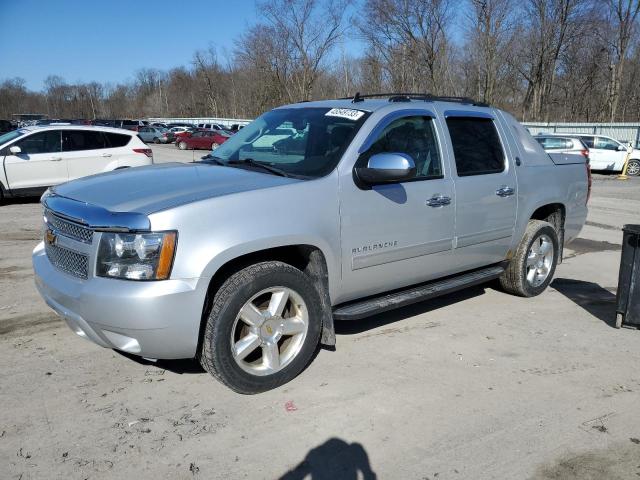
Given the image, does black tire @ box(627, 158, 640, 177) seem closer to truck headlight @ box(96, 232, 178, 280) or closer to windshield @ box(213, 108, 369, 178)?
windshield @ box(213, 108, 369, 178)

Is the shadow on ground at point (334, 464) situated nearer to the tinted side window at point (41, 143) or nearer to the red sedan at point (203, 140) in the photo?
the tinted side window at point (41, 143)

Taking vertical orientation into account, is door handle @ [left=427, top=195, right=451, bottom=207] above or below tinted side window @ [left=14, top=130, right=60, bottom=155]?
below

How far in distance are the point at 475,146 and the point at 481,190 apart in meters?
0.42

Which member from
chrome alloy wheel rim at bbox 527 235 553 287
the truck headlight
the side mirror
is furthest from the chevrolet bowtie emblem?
chrome alloy wheel rim at bbox 527 235 553 287

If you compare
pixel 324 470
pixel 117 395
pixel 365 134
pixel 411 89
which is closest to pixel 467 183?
pixel 365 134

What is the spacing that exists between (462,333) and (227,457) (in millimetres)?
2498

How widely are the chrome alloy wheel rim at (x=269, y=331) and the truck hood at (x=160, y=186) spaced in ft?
2.29

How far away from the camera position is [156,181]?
11.8 feet

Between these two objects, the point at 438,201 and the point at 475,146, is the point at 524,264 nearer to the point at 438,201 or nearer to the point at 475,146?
the point at 475,146

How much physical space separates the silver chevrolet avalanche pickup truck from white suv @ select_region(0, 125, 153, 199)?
824 centimetres

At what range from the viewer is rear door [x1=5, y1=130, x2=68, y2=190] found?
445 inches

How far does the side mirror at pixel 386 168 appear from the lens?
3.65 metres

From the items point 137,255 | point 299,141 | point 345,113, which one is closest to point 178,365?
point 137,255

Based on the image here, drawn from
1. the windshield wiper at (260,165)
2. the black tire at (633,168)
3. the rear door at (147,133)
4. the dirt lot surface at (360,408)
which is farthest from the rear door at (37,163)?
the rear door at (147,133)
